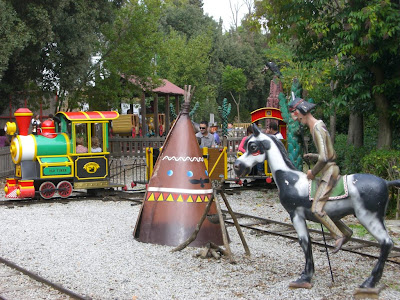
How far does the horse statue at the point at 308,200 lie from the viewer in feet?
21.0

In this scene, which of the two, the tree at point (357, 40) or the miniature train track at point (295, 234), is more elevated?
the tree at point (357, 40)

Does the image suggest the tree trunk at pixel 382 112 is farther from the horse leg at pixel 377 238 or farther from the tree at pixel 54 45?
the tree at pixel 54 45

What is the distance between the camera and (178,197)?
30.1 feet

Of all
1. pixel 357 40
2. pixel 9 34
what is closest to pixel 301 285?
pixel 357 40

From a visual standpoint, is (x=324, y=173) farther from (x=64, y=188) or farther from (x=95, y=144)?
(x=64, y=188)

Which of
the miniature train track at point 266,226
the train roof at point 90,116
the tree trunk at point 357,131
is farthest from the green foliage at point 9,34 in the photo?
the tree trunk at point 357,131

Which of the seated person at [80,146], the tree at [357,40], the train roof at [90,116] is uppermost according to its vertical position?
the tree at [357,40]

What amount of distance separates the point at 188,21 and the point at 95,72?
3665cm

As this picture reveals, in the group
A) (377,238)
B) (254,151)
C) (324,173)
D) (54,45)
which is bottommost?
(377,238)

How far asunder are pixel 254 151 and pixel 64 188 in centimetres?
886

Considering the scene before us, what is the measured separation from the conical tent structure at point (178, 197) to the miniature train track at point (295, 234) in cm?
161

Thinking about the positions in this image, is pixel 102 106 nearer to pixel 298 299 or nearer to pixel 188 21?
pixel 298 299

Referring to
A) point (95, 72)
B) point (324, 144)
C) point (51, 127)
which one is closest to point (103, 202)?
point (51, 127)

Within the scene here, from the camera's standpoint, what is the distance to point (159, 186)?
30.7 feet
